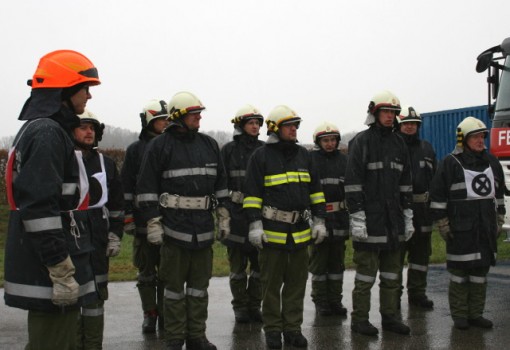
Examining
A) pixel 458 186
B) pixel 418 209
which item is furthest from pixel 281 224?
pixel 418 209

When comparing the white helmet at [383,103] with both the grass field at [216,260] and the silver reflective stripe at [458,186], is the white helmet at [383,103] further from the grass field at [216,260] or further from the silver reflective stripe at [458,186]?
the grass field at [216,260]

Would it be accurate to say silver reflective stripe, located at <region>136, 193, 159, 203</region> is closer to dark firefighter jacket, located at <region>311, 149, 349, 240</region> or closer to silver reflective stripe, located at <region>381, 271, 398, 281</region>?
dark firefighter jacket, located at <region>311, 149, 349, 240</region>

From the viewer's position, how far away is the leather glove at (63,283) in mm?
3420

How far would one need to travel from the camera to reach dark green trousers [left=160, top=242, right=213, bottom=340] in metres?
5.69

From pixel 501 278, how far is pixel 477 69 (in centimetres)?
331

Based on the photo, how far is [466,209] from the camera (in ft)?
21.6

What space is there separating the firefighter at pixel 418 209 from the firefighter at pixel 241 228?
6.01ft

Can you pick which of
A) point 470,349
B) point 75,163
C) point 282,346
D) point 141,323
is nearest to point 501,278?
point 470,349

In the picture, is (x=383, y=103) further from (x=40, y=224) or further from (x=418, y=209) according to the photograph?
(x=40, y=224)

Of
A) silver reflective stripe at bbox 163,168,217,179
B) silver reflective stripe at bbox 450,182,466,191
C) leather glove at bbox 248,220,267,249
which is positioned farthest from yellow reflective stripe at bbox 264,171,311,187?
silver reflective stripe at bbox 450,182,466,191

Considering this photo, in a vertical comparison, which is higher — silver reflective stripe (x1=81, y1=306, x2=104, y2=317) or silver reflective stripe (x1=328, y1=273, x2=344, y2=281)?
silver reflective stripe (x1=81, y1=306, x2=104, y2=317)

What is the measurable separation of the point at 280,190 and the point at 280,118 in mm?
715

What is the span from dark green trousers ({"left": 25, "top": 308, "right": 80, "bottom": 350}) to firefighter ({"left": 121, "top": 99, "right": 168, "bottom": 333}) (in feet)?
9.69

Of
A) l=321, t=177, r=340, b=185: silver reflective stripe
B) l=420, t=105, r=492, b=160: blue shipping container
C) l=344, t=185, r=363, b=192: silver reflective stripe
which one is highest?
l=420, t=105, r=492, b=160: blue shipping container
